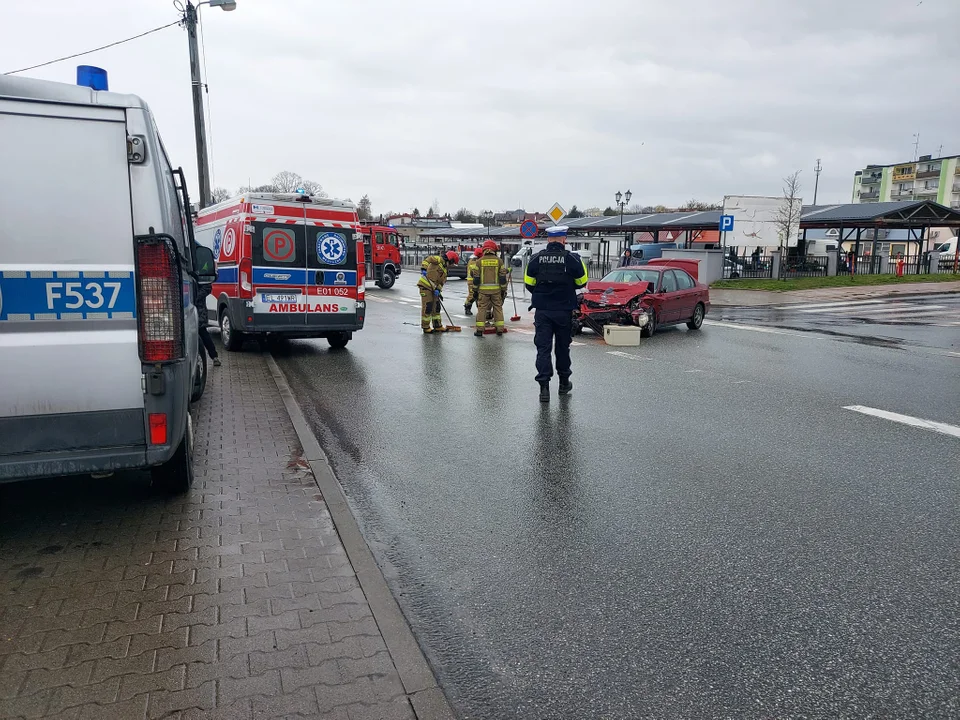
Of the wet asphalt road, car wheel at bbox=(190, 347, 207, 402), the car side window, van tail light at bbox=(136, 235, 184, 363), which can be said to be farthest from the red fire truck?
van tail light at bbox=(136, 235, 184, 363)

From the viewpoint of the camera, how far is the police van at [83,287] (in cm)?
378

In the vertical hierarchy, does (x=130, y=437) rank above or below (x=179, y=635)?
above

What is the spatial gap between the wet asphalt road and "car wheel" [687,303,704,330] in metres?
7.25

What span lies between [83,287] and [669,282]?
1331 cm

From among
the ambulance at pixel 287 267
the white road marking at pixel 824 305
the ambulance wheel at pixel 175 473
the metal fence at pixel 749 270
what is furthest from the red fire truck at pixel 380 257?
the ambulance wheel at pixel 175 473

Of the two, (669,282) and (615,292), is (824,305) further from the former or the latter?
(615,292)

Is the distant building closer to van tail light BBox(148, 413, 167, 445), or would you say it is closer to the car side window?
the car side window

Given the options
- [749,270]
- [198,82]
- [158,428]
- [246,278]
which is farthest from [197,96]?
[749,270]

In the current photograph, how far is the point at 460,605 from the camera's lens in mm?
3525

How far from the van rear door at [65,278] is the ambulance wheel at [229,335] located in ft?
27.5

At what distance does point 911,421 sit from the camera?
731 centimetres

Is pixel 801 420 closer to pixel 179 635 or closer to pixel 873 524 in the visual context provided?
pixel 873 524

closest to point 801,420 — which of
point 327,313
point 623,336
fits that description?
point 623,336

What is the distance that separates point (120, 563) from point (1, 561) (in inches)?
25.1
